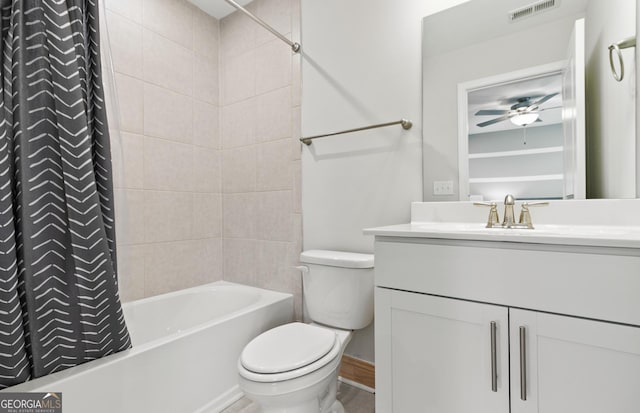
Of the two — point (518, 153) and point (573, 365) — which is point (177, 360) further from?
point (518, 153)

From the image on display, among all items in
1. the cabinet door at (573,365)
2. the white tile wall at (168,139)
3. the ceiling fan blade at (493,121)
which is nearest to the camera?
the cabinet door at (573,365)

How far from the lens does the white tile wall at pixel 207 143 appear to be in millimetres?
1906

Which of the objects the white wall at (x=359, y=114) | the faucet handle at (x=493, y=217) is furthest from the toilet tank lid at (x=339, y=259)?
the faucet handle at (x=493, y=217)

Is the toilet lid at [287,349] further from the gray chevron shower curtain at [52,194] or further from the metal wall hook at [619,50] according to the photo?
the metal wall hook at [619,50]

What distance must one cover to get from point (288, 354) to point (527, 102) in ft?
4.63

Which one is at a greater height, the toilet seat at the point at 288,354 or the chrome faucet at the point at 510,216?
the chrome faucet at the point at 510,216

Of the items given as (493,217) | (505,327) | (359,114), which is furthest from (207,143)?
(505,327)

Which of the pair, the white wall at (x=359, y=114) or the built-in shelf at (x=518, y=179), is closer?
the built-in shelf at (x=518, y=179)

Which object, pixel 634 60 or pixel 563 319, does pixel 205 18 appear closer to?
pixel 634 60

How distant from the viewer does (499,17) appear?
54.1 inches

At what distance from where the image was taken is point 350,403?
1616mm

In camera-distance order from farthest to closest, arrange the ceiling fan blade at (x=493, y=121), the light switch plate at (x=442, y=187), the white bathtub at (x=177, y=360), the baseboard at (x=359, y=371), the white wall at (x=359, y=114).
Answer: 1. the baseboard at (x=359, y=371)
2. the white wall at (x=359, y=114)
3. the light switch plate at (x=442, y=187)
4. the ceiling fan blade at (x=493, y=121)
5. the white bathtub at (x=177, y=360)

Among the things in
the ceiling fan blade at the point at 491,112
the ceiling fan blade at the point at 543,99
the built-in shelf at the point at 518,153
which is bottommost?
the built-in shelf at the point at 518,153

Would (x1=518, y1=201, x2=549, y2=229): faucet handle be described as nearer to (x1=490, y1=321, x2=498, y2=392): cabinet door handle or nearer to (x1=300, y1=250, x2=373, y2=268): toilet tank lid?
(x1=490, y1=321, x2=498, y2=392): cabinet door handle
